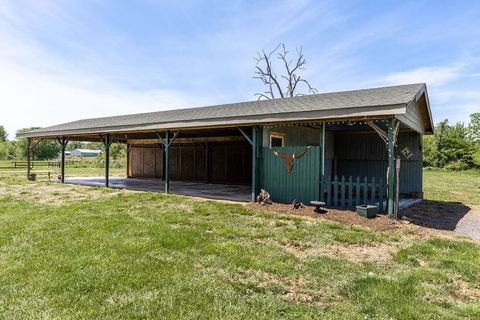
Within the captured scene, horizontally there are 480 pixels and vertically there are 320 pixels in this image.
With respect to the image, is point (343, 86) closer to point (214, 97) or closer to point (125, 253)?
point (214, 97)

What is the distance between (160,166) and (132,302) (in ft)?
48.2

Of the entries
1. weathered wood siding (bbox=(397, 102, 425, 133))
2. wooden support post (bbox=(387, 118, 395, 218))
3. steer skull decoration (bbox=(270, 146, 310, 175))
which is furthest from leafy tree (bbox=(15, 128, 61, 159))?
wooden support post (bbox=(387, 118, 395, 218))

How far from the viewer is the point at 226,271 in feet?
11.9

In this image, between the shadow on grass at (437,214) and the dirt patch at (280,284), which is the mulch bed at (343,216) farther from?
the dirt patch at (280,284)

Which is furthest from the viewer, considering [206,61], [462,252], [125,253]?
[206,61]

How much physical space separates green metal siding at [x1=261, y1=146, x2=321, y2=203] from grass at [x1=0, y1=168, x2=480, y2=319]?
175 centimetres

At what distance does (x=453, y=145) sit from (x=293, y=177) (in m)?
30.2

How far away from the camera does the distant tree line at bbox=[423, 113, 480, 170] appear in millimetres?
29242

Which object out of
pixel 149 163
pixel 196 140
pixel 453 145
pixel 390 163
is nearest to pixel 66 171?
pixel 149 163

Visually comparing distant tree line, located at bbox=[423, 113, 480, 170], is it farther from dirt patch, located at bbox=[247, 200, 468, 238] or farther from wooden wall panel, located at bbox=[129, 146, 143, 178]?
wooden wall panel, located at bbox=[129, 146, 143, 178]

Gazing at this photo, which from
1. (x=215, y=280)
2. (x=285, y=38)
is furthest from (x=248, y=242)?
(x=285, y=38)

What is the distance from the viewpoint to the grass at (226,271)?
2744 mm

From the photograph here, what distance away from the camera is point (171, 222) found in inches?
238

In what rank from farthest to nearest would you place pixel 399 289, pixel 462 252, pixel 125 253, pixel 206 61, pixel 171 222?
1. pixel 206 61
2. pixel 171 222
3. pixel 462 252
4. pixel 125 253
5. pixel 399 289
